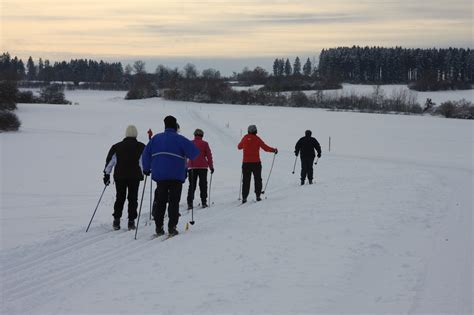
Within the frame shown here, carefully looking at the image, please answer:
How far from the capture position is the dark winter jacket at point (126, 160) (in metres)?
9.74

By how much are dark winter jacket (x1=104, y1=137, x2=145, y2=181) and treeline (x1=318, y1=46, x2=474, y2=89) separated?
142 m

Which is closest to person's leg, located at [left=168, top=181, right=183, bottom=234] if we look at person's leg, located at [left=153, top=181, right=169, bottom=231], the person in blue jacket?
the person in blue jacket

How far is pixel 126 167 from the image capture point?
9750mm

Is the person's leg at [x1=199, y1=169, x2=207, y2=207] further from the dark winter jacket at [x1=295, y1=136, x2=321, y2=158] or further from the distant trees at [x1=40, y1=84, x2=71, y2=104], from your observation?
the distant trees at [x1=40, y1=84, x2=71, y2=104]

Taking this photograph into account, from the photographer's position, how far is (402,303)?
555cm

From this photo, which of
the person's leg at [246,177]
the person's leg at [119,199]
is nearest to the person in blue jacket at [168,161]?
the person's leg at [119,199]

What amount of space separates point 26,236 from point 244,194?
16.3 feet

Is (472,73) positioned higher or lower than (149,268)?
higher

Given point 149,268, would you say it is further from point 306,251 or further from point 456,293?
point 456,293

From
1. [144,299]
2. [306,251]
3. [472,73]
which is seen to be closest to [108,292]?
[144,299]

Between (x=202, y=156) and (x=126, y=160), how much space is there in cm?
283

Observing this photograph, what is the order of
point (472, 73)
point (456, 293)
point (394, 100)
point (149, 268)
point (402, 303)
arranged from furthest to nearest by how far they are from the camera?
1. point (472, 73)
2. point (394, 100)
3. point (149, 268)
4. point (456, 293)
5. point (402, 303)

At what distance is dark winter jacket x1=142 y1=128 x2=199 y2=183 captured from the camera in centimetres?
873

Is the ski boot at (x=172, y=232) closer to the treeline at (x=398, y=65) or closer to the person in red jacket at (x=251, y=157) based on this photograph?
the person in red jacket at (x=251, y=157)
